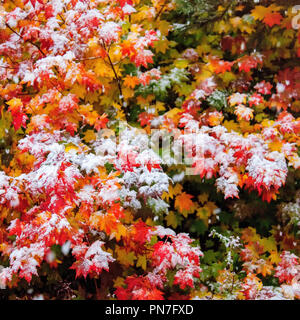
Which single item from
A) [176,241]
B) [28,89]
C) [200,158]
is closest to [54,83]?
[28,89]

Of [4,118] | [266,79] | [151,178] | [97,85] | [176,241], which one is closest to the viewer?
[151,178]

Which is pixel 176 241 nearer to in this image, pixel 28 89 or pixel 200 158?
pixel 200 158

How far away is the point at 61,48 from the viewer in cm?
354

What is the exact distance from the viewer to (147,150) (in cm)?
308

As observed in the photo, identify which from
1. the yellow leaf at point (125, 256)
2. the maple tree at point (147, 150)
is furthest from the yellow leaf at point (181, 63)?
the yellow leaf at point (125, 256)

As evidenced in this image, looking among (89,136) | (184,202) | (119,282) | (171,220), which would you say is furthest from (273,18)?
(119,282)

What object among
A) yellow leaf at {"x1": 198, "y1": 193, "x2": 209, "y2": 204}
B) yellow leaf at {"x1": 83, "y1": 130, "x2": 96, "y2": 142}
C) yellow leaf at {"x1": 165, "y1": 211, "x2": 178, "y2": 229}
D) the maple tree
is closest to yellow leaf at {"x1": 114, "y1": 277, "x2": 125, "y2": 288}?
the maple tree

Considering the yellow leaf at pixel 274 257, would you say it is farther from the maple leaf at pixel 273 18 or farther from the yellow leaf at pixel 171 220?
the maple leaf at pixel 273 18

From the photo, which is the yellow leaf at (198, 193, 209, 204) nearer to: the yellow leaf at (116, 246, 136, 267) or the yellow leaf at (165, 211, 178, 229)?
the yellow leaf at (165, 211, 178, 229)

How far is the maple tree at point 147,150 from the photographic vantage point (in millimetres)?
3039

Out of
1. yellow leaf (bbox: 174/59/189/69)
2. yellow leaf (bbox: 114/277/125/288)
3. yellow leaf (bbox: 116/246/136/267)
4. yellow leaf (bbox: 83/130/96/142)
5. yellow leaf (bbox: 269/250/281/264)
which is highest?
yellow leaf (bbox: 174/59/189/69)

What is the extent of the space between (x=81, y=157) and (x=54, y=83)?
1.18m

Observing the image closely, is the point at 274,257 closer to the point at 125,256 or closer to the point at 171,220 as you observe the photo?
the point at 171,220

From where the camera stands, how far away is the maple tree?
304 centimetres
